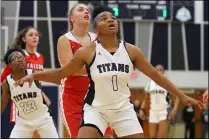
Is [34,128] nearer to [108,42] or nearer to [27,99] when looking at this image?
[27,99]

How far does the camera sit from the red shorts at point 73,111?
5.98 m

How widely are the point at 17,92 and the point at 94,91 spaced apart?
7.58 feet

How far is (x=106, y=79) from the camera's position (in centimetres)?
492

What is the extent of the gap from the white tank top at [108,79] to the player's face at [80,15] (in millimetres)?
1256

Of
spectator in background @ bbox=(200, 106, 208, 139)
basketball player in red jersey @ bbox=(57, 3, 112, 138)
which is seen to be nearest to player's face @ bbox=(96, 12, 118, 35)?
basketball player in red jersey @ bbox=(57, 3, 112, 138)

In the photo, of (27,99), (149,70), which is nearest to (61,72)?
(149,70)

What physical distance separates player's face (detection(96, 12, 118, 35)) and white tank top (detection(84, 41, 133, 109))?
0.59 ft

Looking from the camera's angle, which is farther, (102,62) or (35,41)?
(35,41)

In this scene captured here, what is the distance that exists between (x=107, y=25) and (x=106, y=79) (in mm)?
551

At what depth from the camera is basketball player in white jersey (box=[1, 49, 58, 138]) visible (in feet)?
A: 23.1

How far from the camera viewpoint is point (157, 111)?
1234cm

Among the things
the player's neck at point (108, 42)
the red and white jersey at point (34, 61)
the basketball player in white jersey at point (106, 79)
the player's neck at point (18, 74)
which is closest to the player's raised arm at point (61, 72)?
the basketball player in white jersey at point (106, 79)

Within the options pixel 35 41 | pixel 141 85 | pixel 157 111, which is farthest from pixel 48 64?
pixel 35 41

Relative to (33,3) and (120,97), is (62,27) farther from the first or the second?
(120,97)
